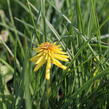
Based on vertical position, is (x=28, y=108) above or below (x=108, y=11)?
below

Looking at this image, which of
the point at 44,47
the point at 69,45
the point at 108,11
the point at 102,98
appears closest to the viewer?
the point at 44,47

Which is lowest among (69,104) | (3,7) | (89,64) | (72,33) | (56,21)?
(69,104)

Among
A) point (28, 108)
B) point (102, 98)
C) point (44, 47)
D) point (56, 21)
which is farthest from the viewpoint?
point (56, 21)

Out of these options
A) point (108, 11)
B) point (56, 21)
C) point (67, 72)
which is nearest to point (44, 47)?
point (67, 72)

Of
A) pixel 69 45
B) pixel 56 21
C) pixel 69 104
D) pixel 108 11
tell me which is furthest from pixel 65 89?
pixel 108 11

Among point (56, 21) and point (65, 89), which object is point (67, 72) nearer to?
point (65, 89)

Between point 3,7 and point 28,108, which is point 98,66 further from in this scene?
point 3,7

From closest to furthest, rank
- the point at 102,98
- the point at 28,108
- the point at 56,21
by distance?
the point at 28,108
the point at 102,98
the point at 56,21

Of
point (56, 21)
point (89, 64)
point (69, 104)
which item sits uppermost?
point (56, 21)

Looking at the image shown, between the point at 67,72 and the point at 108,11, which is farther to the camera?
the point at 108,11
